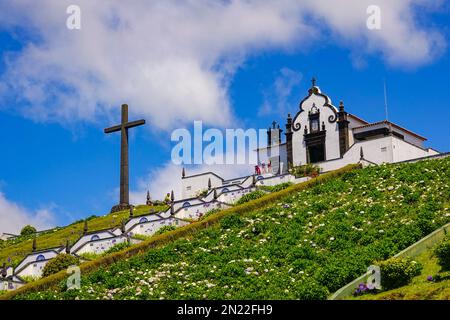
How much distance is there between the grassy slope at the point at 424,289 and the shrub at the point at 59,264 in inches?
776

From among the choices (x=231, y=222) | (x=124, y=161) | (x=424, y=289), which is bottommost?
Result: (x=424, y=289)

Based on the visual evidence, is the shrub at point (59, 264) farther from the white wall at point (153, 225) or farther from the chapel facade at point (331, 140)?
the chapel facade at point (331, 140)

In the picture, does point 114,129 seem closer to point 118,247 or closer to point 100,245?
point 100,245

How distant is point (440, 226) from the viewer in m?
31.6

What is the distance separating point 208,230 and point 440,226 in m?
11.7

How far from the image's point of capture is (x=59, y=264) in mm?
41625

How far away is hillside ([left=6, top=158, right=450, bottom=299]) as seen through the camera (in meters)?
28.4

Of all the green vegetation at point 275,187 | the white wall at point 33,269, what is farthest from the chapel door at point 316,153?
the white wall at point 33,269

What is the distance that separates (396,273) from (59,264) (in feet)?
69.9

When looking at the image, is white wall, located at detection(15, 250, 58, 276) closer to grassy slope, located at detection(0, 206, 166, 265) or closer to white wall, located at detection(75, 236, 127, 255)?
grassy slope, located at detection(0, 206, 166, 265)

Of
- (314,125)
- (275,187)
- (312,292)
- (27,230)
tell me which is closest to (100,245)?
(275,187)

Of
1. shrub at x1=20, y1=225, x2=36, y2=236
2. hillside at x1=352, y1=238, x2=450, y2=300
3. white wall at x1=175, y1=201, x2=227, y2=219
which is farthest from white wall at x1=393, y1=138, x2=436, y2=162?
shrub at x1=20, y1=225, x2=36, y2=236
